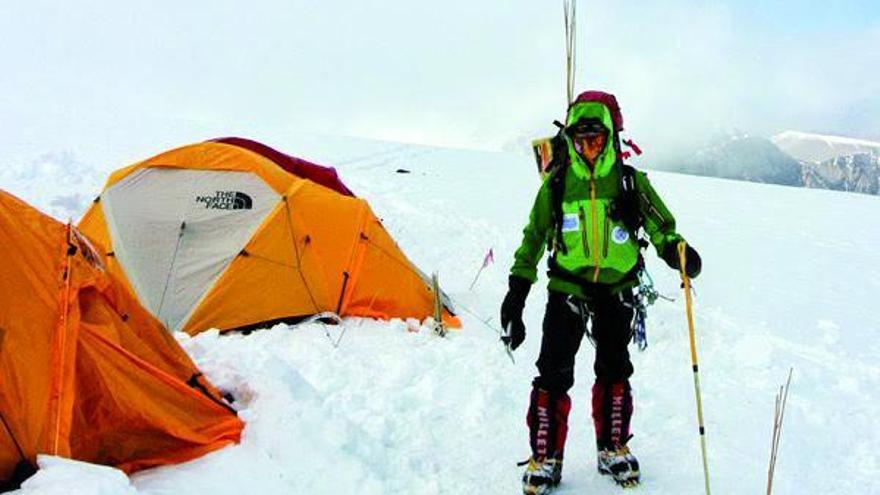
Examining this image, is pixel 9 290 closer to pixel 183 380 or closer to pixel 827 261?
pixel 183 380

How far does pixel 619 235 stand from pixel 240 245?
5.20 m

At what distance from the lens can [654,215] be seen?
4.15 metres

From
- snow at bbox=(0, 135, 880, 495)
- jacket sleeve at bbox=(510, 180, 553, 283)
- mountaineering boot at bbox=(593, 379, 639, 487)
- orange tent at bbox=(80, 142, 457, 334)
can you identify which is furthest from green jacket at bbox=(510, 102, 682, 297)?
orange tent at bbox=(80, 142, 457, 334)

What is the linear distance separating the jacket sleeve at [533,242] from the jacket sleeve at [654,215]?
1.77 ft

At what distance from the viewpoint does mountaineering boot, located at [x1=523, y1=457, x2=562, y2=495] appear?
4262 millimetres

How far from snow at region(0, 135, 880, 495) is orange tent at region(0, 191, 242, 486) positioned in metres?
0.19

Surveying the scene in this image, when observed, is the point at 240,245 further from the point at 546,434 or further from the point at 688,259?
the point at 688,259

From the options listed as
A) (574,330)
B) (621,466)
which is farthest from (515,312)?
(621,466)

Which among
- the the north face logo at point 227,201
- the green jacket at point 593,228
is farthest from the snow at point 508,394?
the the north face logo at point 227,201

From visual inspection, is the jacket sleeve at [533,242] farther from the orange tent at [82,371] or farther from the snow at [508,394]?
the orange tent at [82,371]

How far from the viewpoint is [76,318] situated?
377cm

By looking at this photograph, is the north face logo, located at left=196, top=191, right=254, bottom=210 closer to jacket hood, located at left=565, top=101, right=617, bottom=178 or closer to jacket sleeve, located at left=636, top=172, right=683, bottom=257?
jacket hood, located at left=565, top=101, right=617, bottom=178

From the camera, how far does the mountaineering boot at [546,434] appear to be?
431cm

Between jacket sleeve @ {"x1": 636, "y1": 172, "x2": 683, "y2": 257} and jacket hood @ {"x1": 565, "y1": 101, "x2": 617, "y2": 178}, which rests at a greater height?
jacket hood @ {"x1": 565, "y1": 101, "x2": 617, "y2": 178}
